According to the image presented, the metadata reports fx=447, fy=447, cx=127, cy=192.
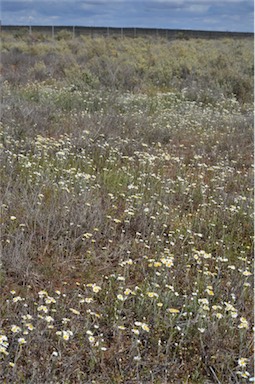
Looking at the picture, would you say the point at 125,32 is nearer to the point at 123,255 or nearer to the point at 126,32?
the point at 126,32

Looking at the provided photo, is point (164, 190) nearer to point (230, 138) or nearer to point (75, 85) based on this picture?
point (230, 138)

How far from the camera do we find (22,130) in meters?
6.50

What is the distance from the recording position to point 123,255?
3.67 m

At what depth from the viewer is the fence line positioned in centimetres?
3616

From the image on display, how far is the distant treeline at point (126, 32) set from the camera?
119ft

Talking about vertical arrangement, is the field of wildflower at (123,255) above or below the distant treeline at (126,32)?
below

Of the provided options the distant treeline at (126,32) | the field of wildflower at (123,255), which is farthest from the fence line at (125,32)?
the field of wildflower at (123,255)

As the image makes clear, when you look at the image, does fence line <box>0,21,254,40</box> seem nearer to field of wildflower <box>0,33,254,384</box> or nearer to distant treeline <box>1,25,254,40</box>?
distant treeline <box>1,25,254,40</box>

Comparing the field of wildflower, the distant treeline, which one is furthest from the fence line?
the field of wildflower

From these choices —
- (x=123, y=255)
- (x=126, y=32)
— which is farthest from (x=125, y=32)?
(x=123, y=255)

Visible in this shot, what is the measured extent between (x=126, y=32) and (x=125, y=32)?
3.6 inches

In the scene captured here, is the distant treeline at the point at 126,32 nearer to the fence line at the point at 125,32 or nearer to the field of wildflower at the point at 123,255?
the fence line at the point at 125,32

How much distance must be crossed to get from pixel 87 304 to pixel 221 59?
48.7 feet

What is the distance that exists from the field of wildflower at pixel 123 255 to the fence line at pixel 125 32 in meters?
30.7
